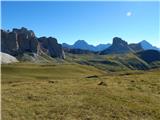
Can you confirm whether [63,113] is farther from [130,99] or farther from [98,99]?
Answer: [130,99]

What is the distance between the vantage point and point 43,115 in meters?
27.3

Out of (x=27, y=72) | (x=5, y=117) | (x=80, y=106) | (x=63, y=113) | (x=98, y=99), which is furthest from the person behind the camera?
(x=27, y=72)

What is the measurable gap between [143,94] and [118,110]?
9620 millimetres

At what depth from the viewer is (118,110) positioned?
2967cm

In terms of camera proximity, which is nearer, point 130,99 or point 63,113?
point 63,113

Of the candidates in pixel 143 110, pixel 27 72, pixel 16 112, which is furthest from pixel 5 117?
pixel 27 72

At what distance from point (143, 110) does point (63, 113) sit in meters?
8.13

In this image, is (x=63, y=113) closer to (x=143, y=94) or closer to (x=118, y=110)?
(x=118, y=110)

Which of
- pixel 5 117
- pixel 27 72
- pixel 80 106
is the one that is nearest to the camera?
pixel 5 117

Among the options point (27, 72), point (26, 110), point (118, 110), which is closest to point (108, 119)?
point (118, 110)

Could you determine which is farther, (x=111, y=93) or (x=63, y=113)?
(x=111, y=93)

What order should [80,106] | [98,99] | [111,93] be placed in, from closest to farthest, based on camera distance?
1. [80,106]
2. [98,99]
3. [111,93]

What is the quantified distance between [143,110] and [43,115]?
10011mm

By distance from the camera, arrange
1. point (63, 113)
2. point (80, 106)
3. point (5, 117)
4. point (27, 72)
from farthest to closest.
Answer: point (27, 72)
point (80, 106)
point (63, 113)
point (5, 117)
